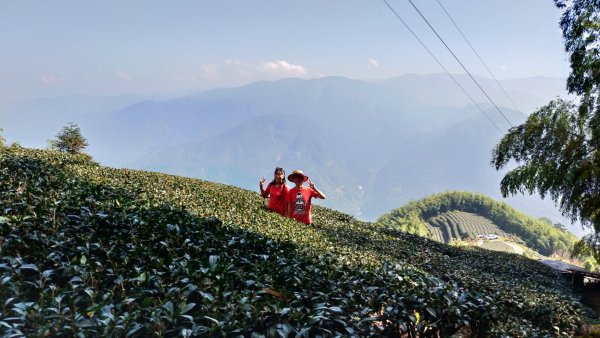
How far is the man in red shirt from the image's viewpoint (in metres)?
10.2

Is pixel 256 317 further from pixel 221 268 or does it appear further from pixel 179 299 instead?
pixel 221 268

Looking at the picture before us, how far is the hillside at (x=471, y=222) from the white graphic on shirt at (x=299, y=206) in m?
116

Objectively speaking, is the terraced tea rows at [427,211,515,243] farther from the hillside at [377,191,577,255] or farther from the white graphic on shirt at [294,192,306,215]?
the white graphic on shirt at [294,192,306,215]

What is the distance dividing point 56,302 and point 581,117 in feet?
65.1

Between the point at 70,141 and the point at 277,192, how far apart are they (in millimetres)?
31436

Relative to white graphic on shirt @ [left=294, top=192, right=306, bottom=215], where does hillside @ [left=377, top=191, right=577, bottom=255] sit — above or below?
above

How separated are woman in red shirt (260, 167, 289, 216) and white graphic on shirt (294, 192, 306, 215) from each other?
0.40m

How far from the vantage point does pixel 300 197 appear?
10656mm

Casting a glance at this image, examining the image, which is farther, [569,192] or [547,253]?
[547,253]

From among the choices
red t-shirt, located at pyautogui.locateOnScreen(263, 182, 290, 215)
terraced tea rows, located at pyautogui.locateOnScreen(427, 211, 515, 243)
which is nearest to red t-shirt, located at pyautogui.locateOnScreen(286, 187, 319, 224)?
red t-shirt, located at pyautogui.locateOnScreen(263, 182, 290, 215)

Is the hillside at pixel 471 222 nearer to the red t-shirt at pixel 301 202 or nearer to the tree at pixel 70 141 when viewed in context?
the tree at pixel 70 141

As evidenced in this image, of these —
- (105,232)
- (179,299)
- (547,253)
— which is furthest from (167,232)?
(547,253)

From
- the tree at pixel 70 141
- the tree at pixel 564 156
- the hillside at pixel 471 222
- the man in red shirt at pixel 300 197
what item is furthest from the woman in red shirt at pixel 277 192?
the hillside at pixel 471 222

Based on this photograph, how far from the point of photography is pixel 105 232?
4777 millimetres
